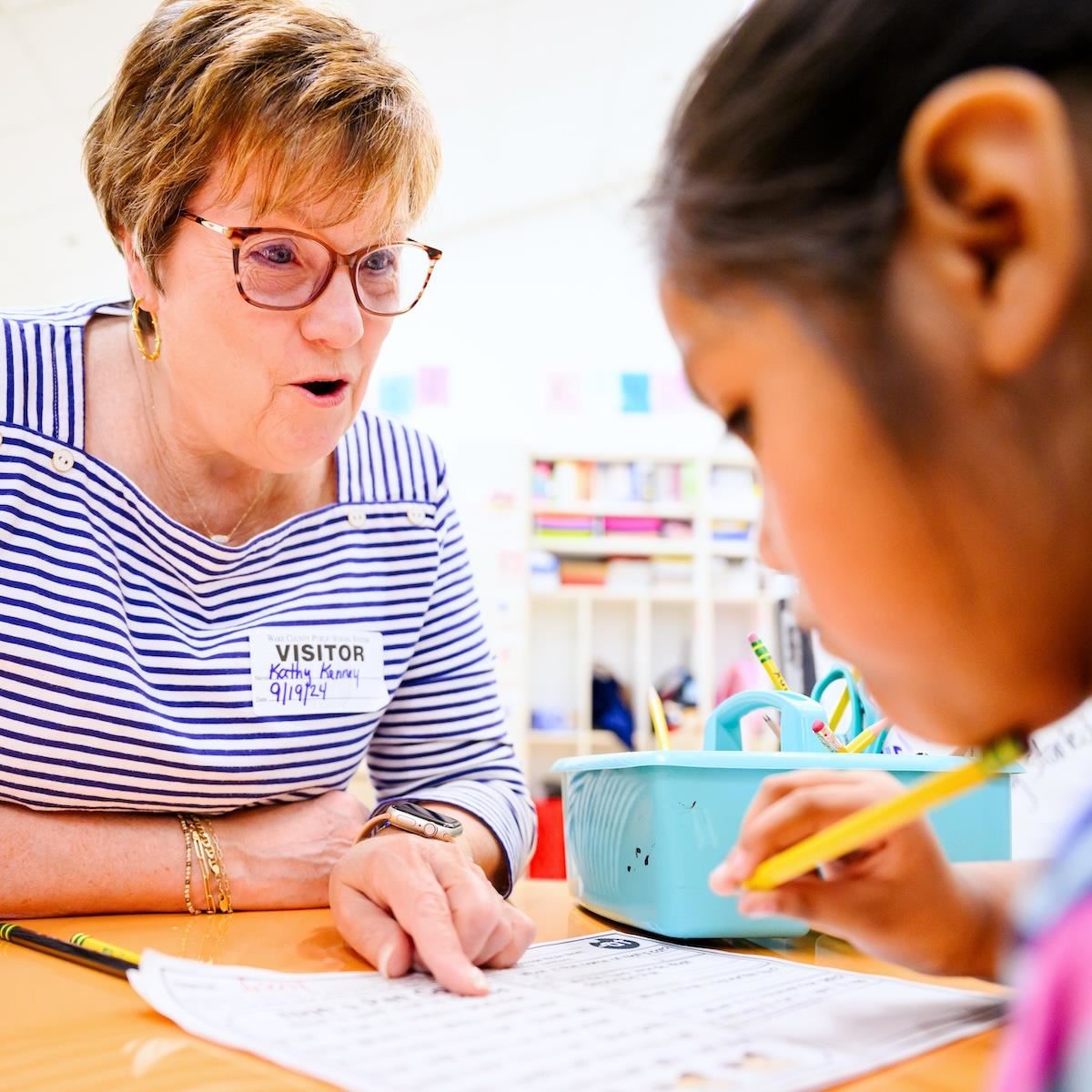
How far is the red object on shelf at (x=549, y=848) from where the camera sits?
190 cm

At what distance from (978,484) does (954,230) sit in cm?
8

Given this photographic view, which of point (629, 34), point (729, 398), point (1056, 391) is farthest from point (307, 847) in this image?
point (629, 34)

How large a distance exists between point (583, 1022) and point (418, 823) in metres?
0.34

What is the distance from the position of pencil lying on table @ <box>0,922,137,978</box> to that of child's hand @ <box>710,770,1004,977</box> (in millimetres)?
374

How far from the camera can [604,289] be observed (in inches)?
249

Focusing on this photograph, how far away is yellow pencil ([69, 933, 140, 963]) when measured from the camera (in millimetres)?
700

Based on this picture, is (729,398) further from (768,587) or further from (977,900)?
(768,587)

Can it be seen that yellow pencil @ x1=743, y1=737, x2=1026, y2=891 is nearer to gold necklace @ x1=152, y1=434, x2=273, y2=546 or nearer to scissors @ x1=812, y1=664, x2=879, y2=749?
scissors @ x1=812, y1=664, x2=879, y2=749

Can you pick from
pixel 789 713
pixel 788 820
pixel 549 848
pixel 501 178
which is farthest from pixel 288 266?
pixel 501 178

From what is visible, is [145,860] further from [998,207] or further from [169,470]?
[998,207]

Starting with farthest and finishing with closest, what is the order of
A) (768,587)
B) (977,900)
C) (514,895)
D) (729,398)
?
(768,587) < (514,895) < (977,900) < (729,398)

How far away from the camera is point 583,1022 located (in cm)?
57

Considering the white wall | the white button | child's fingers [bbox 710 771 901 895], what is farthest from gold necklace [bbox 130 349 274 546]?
the white wall

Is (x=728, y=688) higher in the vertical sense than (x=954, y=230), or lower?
lower
